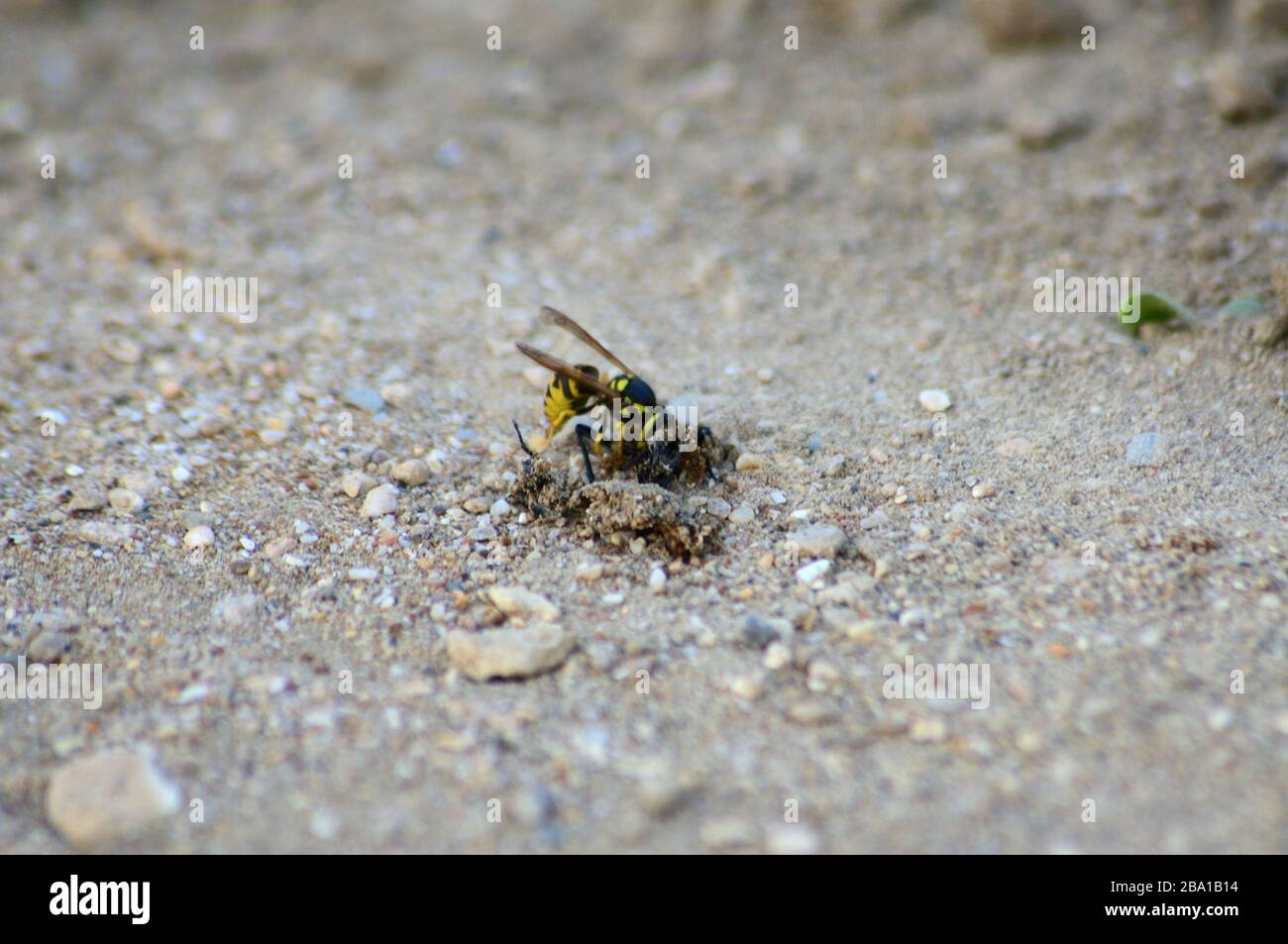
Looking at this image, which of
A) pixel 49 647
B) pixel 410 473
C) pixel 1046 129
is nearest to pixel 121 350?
pixel 410 473

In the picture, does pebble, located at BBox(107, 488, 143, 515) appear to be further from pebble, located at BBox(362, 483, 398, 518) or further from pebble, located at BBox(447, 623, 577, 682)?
pebble, located at BBox(447, 623, 577, 682)

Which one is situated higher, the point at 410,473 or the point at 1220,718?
the point at 410,473

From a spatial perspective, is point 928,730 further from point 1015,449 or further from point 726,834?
point 1015,449

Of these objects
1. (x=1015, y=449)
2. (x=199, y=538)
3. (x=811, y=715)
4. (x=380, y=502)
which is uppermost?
(x=1015, y=449)

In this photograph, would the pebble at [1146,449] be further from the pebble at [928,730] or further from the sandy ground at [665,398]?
the pebble at [928,730]

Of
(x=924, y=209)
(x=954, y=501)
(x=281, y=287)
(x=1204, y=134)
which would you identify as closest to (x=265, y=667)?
(x=954, y=501)

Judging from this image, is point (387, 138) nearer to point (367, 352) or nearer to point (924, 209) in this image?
point (367, 352)
